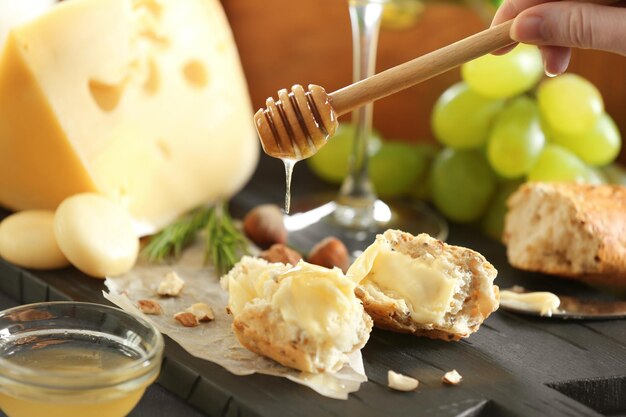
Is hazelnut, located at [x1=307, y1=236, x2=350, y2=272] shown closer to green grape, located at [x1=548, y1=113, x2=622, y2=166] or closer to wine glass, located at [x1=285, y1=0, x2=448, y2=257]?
wine glass, located at [x1=285, y1=0, x2=448, y2=257]

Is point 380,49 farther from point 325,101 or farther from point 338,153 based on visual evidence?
point 325,101

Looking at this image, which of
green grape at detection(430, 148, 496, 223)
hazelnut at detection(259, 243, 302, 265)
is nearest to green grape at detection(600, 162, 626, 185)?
green grape at detection(430, 148, 496, 223)

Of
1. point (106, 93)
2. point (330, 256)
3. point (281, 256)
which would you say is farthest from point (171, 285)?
point (106, 93)

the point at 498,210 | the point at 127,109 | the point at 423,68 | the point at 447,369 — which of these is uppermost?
the point at 423,68

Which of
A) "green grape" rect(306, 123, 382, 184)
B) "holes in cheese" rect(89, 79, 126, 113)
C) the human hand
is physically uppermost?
the human hand

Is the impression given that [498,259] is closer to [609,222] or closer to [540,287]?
[540,287]

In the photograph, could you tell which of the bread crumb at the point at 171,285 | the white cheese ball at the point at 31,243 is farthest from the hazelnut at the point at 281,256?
the white cheese ball at the point at 31,243
